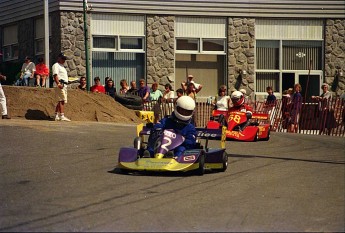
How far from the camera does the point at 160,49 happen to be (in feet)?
103

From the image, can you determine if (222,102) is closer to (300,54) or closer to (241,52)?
(241,52)

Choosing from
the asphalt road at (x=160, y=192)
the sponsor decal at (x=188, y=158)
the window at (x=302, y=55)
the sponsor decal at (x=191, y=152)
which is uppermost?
the window at (x=302, y=55)

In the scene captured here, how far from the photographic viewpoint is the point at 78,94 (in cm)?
2505

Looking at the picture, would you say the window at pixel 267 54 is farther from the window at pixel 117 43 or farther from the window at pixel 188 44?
the window at pixel 117 43

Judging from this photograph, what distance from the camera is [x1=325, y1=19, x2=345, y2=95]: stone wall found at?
32688 mm

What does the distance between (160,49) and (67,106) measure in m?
7.89

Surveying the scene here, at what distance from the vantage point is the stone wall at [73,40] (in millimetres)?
30656

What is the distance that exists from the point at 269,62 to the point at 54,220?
24807 mm

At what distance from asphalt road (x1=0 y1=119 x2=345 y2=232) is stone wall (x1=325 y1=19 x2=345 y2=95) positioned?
15281 millimetres

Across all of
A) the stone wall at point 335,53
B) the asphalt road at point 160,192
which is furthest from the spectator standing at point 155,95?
the asphalt road at point 160,192

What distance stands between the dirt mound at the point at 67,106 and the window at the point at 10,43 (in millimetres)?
9491

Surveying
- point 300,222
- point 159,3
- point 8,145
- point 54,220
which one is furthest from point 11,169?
point 159,3

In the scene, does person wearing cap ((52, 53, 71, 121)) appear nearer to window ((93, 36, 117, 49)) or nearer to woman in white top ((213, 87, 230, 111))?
woman in white top ((213, 87, 230, 111))

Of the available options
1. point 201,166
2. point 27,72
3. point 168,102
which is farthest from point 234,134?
point 27,72
